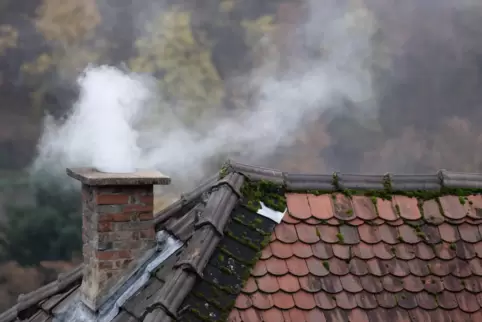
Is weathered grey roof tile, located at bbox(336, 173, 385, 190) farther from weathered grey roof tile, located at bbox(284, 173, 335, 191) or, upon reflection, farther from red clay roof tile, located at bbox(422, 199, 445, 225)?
red clay roof tile, located at bbox(422, 199, 445, 225)

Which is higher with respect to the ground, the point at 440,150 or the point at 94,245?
the point at 440,150

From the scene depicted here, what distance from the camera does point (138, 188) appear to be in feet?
10.3

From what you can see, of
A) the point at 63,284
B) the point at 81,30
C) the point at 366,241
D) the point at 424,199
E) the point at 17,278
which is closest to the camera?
the point at 366,241

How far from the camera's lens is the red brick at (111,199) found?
306 centimetres

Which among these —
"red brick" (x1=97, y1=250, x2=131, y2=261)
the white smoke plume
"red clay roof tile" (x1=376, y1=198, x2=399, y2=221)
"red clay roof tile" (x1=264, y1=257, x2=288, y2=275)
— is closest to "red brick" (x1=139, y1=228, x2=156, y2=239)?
"red brick" (x1=97, y1=250, x2=131, y2=261)

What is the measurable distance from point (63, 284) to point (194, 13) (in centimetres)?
448

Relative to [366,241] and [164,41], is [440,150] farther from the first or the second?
[366,241]

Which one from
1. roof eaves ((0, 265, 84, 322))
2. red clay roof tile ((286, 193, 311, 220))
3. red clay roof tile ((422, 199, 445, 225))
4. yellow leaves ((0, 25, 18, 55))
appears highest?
yellow leaves ((0, 25, 18, 55))

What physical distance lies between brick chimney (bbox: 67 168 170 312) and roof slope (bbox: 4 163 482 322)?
231 mm

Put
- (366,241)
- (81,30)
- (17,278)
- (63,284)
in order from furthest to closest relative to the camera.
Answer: (81,30), (17,278), (63,284), (366,241)

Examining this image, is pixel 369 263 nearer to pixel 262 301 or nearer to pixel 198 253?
pixel 262 301

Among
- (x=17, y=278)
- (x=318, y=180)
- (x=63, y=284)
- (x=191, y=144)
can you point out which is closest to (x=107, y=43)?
(x=191, y=144)

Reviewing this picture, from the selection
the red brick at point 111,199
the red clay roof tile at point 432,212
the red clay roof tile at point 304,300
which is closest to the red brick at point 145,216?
the red brick at point 111,199

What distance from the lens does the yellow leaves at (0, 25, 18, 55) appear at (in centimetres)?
641
